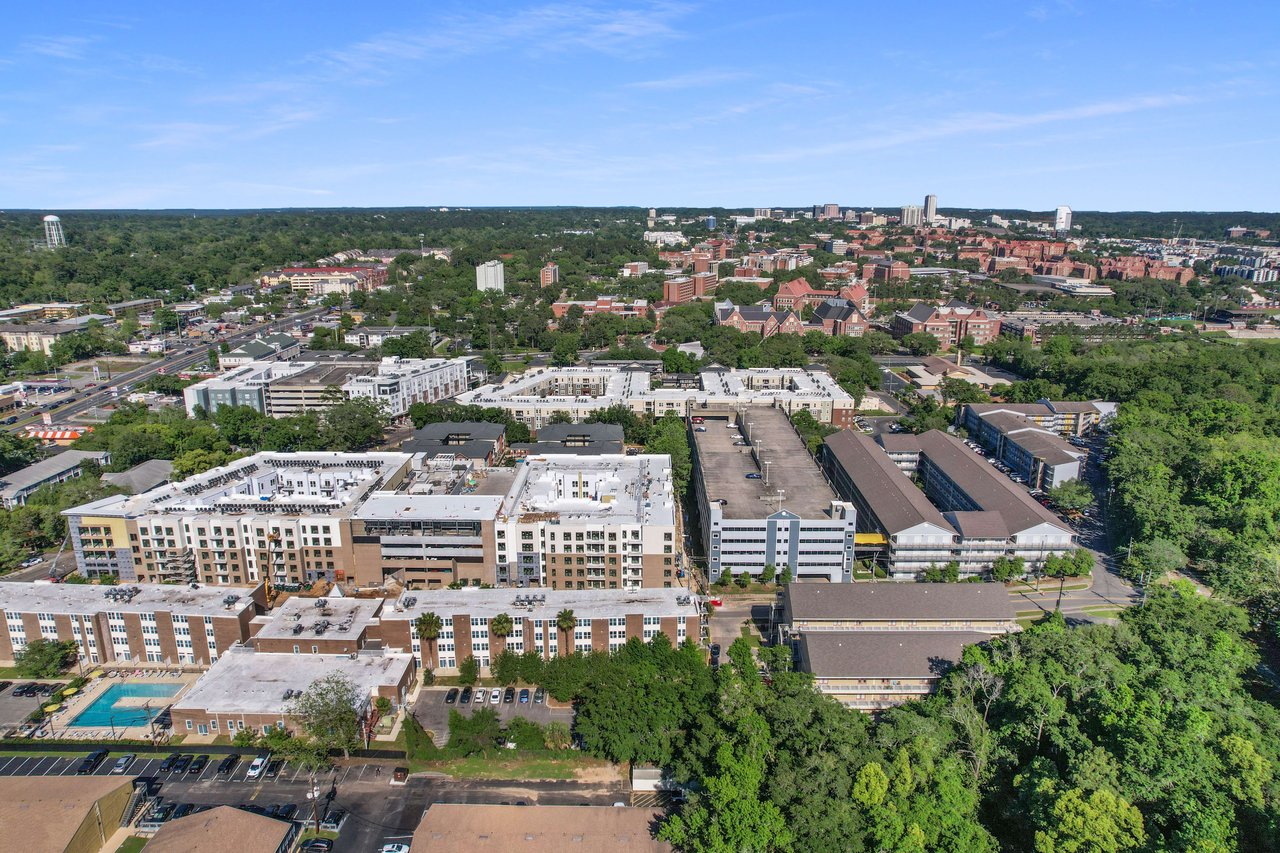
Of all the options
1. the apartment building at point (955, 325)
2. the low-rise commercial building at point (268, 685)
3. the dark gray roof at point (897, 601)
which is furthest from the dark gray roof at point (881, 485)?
the apartment building at point (955, 325)

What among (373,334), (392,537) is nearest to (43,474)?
(392,537)

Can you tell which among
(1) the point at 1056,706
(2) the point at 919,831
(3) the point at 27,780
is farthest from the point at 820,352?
(3) the point at 27,780

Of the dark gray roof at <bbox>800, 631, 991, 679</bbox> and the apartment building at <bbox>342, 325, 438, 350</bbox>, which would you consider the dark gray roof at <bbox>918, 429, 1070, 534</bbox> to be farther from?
the apartment building at <bbox>342, 325, 438, 350</bbox>

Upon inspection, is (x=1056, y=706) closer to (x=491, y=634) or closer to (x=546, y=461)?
(x=491, y=634)

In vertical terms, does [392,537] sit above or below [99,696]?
above

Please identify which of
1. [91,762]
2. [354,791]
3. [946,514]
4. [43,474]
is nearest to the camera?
[354,791]

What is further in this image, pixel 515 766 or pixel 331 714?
pixel 515 766

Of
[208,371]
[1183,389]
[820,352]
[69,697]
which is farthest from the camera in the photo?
[820,352]

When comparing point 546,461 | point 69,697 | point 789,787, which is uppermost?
point 546,461

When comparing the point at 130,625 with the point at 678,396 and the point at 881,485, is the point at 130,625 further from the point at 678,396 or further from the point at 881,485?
the point at 678,396
